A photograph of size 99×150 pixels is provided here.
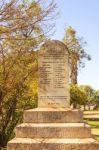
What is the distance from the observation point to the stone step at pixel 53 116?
11.4m

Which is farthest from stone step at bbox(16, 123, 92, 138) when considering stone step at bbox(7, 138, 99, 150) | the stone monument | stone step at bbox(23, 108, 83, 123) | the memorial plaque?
the memorial plaque

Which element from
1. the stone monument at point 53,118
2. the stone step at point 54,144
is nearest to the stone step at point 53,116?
the stone monument at point 53,118

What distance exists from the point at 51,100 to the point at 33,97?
5.59m

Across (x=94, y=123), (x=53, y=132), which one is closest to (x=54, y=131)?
(x=53, y=132)

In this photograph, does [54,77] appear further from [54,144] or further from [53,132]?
[54,144]

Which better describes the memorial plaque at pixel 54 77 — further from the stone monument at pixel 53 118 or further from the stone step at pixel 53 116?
the stone step at pixel 53 116

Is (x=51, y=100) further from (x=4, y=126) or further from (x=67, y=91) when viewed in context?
(x=4, y=126)

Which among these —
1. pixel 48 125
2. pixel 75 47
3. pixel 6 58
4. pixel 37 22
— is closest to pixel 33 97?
pixel 6 58

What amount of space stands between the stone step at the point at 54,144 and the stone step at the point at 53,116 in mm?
894

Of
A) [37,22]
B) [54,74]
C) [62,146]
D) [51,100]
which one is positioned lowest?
[62,146]

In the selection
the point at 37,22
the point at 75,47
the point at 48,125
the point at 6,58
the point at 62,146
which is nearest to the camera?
the point at 62,146

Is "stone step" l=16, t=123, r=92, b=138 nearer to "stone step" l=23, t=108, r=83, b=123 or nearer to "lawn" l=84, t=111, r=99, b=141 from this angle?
"stone step" l=23, t=108, r=83, b=123

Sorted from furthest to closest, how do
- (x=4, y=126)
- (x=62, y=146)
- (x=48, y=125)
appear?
(x=4, y=126) → (x=48, y=125) → (x=62, y=146)

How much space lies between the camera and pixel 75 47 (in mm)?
25375
